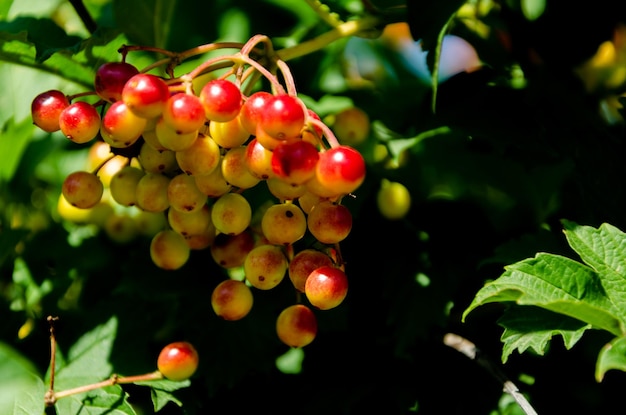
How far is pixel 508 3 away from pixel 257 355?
74 cm

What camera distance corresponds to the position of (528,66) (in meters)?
1.23

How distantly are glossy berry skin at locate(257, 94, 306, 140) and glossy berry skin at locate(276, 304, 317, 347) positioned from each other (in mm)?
257

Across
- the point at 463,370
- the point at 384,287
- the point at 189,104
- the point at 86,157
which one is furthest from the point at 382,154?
the point at 86,157

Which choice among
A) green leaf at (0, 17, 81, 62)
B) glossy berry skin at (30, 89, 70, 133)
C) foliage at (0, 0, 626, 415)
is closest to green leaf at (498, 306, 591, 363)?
foliage at (0, 0, 626, 415)

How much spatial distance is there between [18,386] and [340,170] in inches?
14.4

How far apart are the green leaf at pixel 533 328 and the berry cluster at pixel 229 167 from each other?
0.20 m

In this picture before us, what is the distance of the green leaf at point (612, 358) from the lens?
2.26ft

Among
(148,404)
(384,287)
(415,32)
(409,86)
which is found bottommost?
(148,404)

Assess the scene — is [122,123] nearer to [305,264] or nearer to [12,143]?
[305,264]

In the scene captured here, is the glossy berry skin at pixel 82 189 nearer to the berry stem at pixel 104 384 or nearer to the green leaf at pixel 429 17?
the berry stem at pixel 104 384

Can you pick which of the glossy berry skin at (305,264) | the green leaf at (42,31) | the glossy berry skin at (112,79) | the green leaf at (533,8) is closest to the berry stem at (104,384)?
the glossy berry skin at (305,264)

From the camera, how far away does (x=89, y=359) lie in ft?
3.72

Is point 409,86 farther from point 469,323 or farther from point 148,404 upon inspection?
point 148,404

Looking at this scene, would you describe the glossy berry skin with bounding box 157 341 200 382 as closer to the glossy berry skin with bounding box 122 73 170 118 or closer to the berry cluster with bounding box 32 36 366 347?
the berry cluster with bounding box 32 36 366 347
